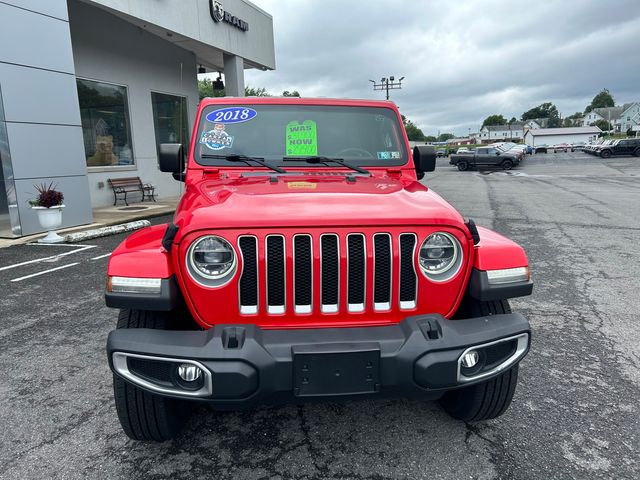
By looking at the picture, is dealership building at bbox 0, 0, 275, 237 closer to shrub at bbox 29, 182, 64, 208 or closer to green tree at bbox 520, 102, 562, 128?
shrub at bbox 29, 182, 64, 208

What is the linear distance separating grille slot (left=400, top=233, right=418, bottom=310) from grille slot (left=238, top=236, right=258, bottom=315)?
0.64m

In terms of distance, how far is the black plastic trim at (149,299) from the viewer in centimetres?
203

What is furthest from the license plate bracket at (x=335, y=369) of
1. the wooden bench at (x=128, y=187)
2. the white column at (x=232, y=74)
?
the white column at (x=232, y=74)

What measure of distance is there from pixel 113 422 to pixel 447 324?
1.91 m

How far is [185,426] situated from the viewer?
2572 mm

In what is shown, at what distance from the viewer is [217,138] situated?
3354 millimetres

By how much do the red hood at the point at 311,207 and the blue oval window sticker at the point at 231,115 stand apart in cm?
84

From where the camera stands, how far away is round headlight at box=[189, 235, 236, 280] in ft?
6.73

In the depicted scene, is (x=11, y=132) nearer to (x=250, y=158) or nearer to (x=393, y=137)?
(x=250, y=158)

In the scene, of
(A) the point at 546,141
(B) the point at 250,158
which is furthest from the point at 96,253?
(A) the point at 546,141

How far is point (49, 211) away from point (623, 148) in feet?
149

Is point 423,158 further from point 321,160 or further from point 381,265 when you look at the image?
point 381,265

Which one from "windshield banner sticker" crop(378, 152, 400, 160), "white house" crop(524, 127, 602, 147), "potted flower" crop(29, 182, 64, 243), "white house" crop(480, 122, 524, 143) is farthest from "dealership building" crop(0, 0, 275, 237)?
"white house" crop(480, 122, 524, 143)

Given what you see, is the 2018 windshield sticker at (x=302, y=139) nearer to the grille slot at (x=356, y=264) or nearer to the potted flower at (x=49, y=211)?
the grille slot at (x=356, y=264)
